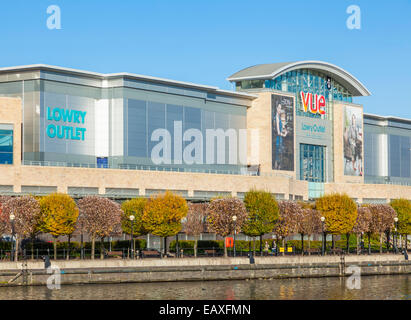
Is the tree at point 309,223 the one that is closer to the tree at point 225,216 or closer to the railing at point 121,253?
the railing at point 121,253

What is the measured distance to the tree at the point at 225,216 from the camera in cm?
9012

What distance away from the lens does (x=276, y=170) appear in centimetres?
12925

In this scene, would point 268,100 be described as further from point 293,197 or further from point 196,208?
point 196,208

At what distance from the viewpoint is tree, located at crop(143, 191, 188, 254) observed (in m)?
88.0

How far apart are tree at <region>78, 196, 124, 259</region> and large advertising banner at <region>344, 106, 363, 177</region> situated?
2626 inches

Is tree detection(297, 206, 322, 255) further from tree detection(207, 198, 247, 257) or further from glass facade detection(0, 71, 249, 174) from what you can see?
glass facade detection(0, 71, 249, 174)

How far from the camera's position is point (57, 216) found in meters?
81.7

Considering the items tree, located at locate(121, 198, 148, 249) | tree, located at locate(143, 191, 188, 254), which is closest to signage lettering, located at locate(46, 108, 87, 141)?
tree, located at locate(121, 198, 148, 249)

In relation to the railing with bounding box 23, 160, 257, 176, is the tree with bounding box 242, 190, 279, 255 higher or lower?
lower

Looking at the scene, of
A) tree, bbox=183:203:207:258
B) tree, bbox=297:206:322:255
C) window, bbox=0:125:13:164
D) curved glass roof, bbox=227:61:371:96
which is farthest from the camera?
curved glass roof, bbox=227:61:371:96

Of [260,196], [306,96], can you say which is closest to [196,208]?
[260,196]

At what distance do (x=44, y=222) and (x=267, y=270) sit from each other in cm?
2177

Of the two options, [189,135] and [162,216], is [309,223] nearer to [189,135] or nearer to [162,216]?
[162,216]

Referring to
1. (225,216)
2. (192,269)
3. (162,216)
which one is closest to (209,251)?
(225,216)
